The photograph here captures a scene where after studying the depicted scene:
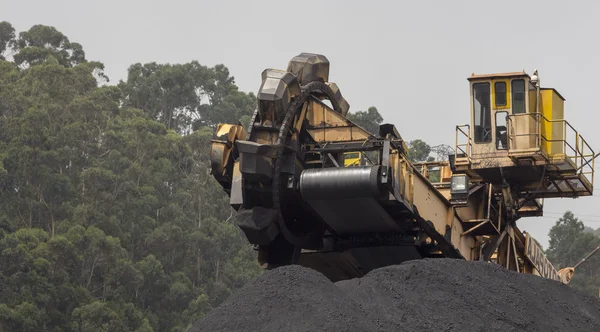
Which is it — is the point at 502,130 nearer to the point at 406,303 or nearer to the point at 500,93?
the point at 500,93

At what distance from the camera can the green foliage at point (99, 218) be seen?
4194cm

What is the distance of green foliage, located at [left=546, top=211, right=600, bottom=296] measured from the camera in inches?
2434

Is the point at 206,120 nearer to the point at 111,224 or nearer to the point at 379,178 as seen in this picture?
the point at 111,224

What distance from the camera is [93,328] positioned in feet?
135

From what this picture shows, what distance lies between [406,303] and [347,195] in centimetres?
460

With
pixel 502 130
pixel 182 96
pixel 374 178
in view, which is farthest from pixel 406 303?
pixel 182 96

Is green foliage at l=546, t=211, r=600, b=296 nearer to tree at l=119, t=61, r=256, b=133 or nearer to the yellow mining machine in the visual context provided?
tree at l=119, t=61, r=256, b=133

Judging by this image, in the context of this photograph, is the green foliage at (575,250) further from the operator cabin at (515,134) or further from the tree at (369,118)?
the operator cabin at (515,134)

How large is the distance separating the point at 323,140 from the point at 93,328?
24256 mm

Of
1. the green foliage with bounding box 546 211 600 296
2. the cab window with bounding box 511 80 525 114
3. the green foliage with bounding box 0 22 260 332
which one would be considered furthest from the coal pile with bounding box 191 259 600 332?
the green foliage with bounding box 546 211 600 296

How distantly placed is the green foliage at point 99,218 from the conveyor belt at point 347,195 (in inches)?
946

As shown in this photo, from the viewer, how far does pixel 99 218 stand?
46.9m

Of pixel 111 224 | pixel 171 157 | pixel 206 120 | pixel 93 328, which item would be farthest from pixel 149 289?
pixel 206 120

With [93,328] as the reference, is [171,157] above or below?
above
